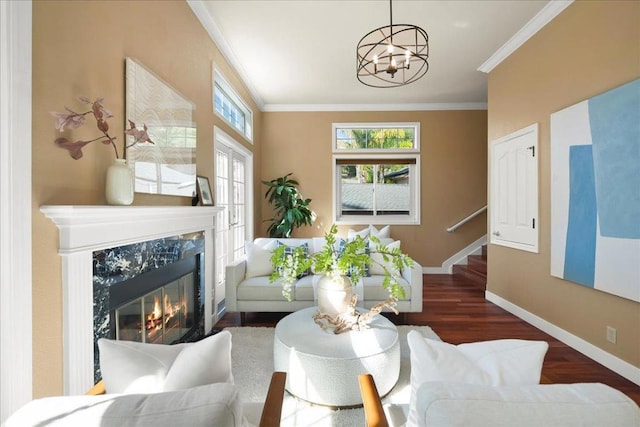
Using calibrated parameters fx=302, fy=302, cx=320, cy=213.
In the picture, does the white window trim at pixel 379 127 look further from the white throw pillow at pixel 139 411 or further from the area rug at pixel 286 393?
the white throw pillow at pixel 139 411

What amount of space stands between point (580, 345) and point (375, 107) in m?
4.38

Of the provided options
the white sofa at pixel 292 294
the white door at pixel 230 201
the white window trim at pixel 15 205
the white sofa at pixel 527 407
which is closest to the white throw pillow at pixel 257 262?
the white sofa at pixel 292 294

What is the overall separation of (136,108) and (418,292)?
2.87 m

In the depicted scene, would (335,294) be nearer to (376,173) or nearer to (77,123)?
(77,123)

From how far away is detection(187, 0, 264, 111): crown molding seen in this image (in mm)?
2732

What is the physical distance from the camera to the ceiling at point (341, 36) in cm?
283

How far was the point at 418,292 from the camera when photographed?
10.1 ft

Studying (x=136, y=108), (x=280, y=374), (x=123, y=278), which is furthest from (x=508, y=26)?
(x=123, y=278)

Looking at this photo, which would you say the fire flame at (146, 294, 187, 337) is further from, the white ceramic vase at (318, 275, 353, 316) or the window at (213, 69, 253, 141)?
the window at (213, 69, 253, 141)

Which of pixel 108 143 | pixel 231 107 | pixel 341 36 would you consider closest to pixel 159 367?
pixel 108 143

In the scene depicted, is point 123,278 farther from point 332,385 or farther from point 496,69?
point 496,69

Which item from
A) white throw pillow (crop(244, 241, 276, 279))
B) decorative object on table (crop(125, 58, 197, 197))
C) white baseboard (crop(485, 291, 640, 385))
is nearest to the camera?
decorative object on table (crop(125, 58, 197, 197))

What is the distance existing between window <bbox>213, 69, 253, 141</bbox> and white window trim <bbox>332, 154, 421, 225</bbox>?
5.43ft

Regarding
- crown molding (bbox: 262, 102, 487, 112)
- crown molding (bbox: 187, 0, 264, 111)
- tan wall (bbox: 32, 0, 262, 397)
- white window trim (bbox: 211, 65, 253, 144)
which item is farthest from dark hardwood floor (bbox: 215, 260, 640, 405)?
crown molding (bbox: 187, 0, 264, 111)
